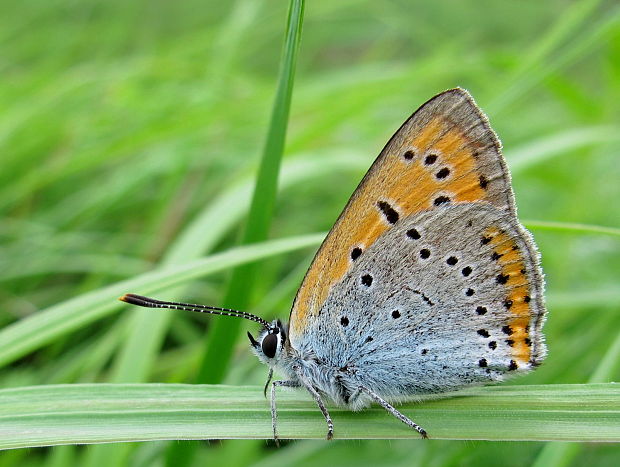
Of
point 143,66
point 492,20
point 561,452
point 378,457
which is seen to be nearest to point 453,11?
point 492,20

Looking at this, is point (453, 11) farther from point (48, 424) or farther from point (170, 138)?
point (48, 424)

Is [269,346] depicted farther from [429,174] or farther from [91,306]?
[429,174]

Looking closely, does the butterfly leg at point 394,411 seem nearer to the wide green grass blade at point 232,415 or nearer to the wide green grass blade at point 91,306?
the wide green grass blade at point 232,415

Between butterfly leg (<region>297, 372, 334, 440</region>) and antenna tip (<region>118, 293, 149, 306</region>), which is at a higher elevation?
antenna tip (<region>118, 293, 149, 306</region>)

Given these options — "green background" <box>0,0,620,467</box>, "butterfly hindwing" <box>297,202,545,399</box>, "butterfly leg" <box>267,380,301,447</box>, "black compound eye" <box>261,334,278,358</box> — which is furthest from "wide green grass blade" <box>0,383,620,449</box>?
"green background" <box>0,0,620,467</box>

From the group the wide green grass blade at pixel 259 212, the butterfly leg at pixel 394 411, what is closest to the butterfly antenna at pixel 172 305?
A: the wide green grass blade at pixel 259 212

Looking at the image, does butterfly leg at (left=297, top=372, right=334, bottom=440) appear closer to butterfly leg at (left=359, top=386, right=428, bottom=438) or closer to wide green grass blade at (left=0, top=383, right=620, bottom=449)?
wide green grass blade at (left=0, top=383, right=620, bottom=449)

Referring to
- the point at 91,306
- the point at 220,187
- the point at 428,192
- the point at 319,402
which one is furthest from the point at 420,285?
the point at 220,187
